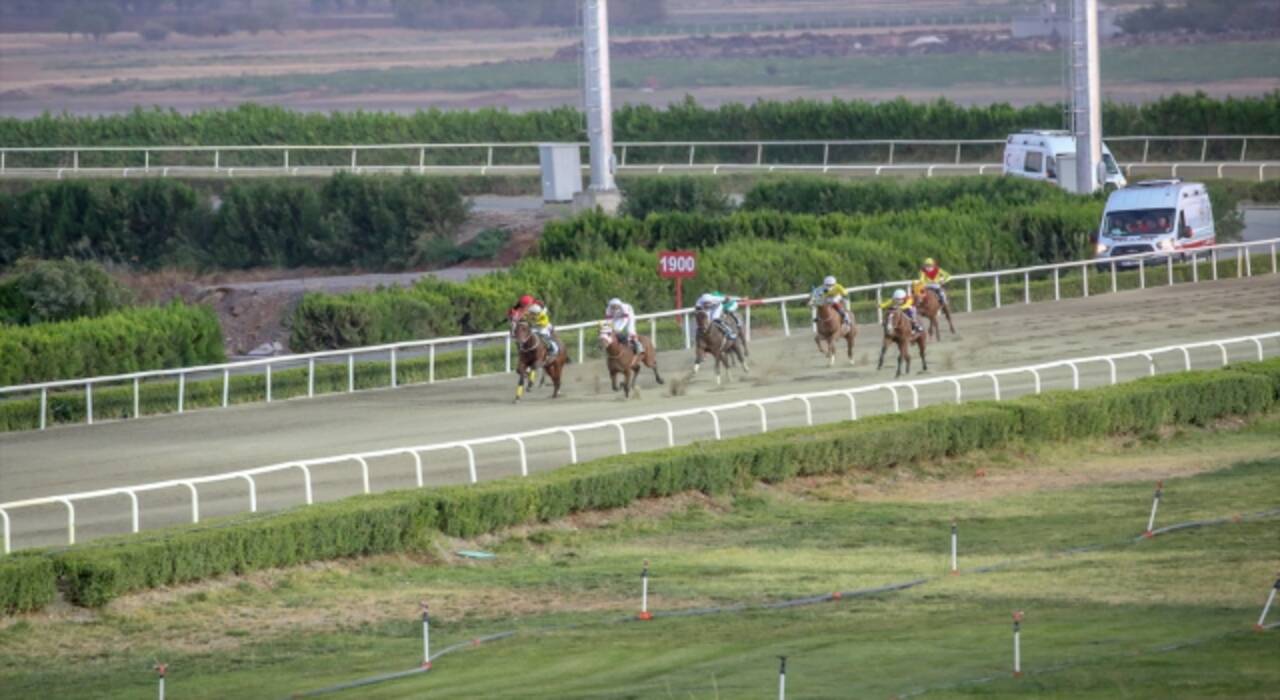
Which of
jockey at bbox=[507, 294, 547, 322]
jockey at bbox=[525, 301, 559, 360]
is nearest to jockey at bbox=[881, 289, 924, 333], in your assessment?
jockey at bbox=[525, 301, 559, 360]

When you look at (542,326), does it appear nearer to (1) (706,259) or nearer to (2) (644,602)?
(1) (706,259)

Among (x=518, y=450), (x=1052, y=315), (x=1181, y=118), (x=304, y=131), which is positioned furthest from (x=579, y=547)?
(x=304, y=131)

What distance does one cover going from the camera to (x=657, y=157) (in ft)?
217

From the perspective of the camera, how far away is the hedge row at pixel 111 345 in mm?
32375

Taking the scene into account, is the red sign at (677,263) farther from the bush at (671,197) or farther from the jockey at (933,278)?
the bush at (671,197)

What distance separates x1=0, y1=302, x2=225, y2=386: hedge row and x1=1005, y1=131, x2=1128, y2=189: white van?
73.4ft

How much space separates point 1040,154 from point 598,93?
446 inches

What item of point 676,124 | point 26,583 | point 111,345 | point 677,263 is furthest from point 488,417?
point 676,124

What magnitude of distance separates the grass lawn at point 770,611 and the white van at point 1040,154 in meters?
27.3

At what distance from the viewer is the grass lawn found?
15.7 metres

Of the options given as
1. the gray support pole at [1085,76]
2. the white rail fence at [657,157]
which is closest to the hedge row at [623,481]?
the gray support pole at [1085,76]

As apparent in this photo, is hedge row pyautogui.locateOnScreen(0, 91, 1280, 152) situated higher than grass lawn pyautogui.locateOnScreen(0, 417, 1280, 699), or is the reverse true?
hedge row pyautogui.locateOnScreen(0, 91, 1280, 152)

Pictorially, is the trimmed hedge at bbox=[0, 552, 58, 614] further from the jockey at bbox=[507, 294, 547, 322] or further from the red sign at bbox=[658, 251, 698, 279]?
the red sign at bbox=[658, 251, 698, 279]

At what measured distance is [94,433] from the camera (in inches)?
1166
